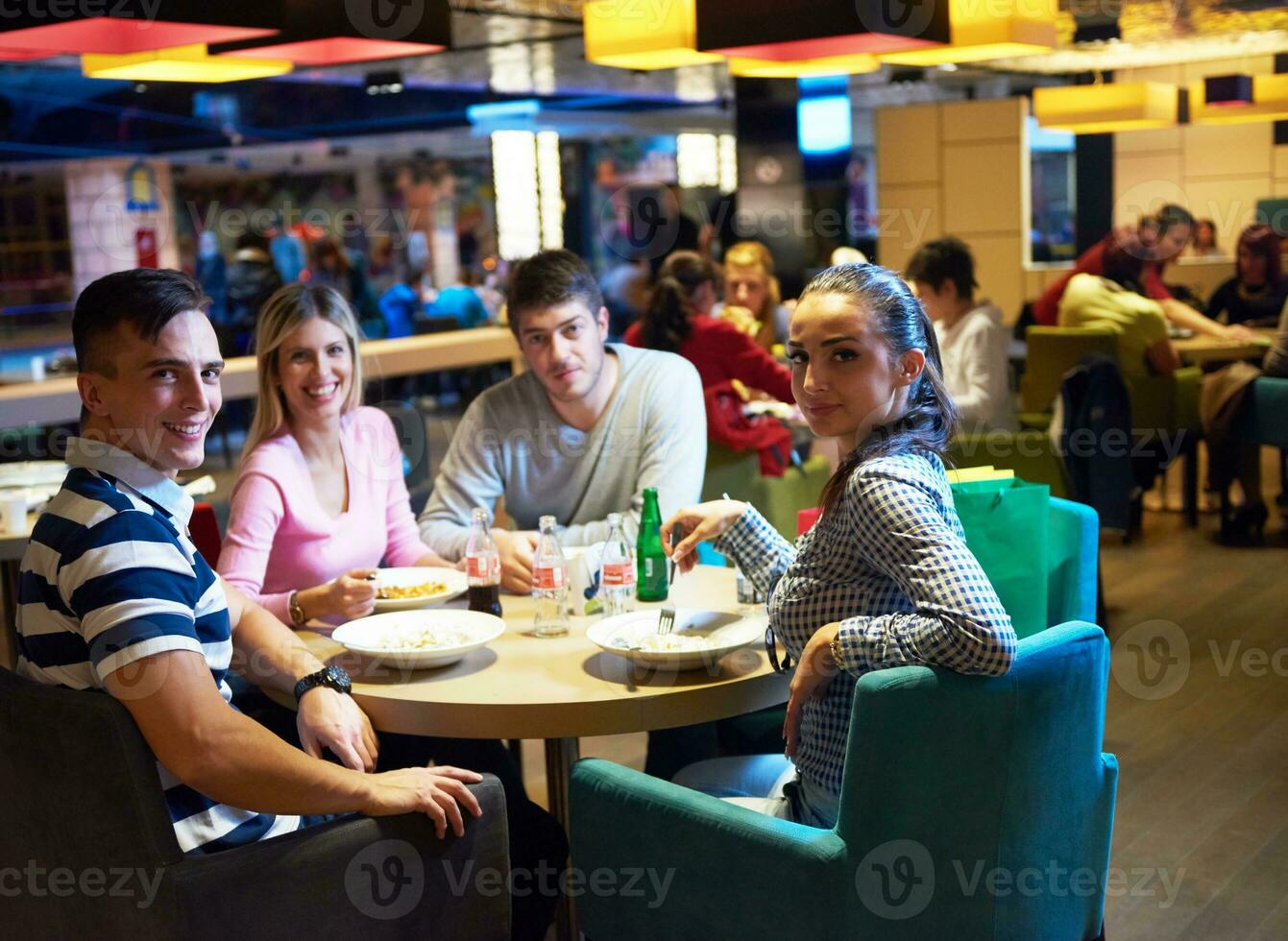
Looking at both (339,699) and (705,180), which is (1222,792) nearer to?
(339,699)

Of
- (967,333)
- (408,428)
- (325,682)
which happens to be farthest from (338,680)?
(967,333)

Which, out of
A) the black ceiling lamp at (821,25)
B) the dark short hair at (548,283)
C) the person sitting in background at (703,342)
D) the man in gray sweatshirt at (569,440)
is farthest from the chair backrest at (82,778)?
the person sitting in background at (703,342)

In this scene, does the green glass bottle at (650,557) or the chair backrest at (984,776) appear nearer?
the chair backrest at (984,776)

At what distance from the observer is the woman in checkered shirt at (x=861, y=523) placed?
1.76 metres

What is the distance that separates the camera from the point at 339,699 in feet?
6.92

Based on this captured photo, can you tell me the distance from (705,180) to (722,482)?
48.6 feet

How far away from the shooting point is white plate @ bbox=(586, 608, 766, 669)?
2160mm

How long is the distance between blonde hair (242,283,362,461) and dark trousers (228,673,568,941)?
21.5 inches

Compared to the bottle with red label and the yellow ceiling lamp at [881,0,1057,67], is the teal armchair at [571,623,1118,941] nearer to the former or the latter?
the bottle with red label

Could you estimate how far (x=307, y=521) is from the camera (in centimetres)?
275

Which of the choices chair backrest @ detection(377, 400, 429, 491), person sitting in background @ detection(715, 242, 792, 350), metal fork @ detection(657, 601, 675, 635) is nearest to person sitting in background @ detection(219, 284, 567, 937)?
metal fork @ detection(657, 601, 675, 635)

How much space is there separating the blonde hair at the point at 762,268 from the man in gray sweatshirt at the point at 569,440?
132 inches

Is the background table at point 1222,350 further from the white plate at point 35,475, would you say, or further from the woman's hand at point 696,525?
the white plate at point 35,475

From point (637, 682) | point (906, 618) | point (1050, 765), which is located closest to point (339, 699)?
point (637, 682)
